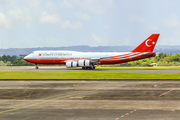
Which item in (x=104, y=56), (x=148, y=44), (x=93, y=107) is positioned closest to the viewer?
(x=93, y=107)

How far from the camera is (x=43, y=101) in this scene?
17.2 metres

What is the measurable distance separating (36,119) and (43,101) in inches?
205

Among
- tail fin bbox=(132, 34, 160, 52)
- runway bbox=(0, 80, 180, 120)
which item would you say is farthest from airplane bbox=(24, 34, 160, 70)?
runway bbox=(0, 80, 180, 120)

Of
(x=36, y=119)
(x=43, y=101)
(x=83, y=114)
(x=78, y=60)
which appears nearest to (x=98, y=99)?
(x=43, y=101)

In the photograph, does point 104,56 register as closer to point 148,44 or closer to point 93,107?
point 148,44

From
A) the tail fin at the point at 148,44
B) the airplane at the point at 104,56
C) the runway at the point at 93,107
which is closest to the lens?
the runway at the point at 93,107

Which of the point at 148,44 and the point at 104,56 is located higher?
the point at 148,44

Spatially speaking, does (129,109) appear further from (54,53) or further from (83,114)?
(54,53)

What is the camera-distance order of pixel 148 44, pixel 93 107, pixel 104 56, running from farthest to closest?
pixel 148 44
pixel 104 56
pixel 93 107

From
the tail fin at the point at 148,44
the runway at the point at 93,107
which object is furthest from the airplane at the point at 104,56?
the runway at the point at 93,107

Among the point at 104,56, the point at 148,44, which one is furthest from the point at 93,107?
the point at 148,44

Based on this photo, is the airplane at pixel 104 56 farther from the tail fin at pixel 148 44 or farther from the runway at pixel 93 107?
the runway at pixel 93 107

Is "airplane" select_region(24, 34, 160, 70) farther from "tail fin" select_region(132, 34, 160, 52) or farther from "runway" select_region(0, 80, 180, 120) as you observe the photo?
"runway" select_region(0, 80, 180, 120)

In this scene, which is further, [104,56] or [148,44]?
[148,44]
